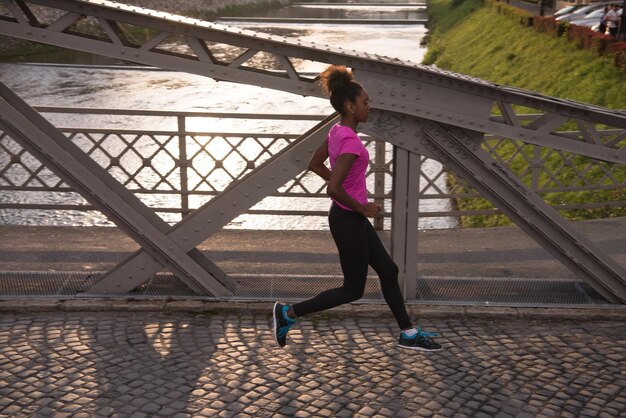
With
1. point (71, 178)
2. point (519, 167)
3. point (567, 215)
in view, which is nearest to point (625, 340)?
point (71, 178)

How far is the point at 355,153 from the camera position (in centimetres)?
555

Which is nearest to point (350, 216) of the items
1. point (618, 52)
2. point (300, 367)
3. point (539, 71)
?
point (300, 367)

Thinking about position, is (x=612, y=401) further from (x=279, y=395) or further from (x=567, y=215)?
(x=567, y=215)

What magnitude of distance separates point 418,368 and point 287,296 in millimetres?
1570

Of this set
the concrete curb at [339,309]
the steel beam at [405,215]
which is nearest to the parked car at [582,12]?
the concrete curb at [339,309]

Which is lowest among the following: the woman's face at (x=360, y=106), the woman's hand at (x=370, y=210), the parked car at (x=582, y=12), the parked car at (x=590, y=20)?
the woman's hand at (x=370, y=210)

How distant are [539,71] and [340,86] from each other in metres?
17.2

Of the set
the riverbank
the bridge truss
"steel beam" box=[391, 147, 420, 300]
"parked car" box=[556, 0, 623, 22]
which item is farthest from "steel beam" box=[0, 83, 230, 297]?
the riverbank

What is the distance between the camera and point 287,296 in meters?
6.99

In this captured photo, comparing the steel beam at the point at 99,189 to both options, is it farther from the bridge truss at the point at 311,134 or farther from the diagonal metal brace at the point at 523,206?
the diagonal metal brace at the point at 523,206

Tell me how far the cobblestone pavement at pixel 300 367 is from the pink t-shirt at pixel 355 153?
1118 millimetres

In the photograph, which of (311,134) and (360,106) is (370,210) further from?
(311,134)

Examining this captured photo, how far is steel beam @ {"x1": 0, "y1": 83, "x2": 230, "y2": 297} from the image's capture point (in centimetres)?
656

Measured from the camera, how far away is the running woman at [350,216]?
5.58 meters
